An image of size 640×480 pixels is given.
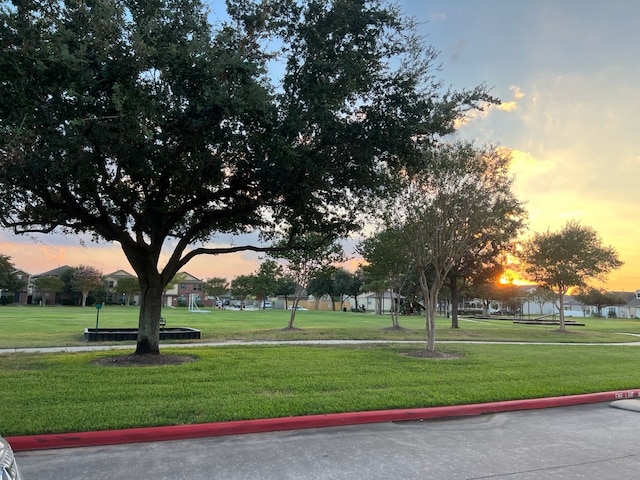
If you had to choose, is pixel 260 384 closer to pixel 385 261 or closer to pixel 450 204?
pixel 450 204

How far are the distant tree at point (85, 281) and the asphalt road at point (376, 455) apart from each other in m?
75.0

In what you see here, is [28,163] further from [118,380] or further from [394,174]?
[394,174]

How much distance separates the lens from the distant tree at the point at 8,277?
70125mm

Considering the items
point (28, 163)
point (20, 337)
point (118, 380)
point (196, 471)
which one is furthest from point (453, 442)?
point (20, 337)

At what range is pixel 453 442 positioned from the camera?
21.4 feet

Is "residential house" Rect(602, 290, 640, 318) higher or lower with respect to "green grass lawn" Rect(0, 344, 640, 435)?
higher

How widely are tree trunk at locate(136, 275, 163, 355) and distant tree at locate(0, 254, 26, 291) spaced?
6827 cm

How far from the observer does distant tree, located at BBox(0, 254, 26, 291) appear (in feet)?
230

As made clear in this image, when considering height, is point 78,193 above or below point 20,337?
above

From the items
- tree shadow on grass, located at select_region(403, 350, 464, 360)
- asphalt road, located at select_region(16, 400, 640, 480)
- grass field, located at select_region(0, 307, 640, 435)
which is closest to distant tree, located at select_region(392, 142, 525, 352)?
tree shadow on grass, located at select_region(403, 350, 464, 360)

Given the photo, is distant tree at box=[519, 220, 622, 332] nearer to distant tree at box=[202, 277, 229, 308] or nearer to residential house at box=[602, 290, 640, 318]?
distant tree at box=[202, 277, 229, 308]

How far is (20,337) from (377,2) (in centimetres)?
1623

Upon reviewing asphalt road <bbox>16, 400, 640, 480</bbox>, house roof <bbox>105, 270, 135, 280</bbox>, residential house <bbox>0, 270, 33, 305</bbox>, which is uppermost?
house roof <bbox>105, 270, 135, 280</bbox>

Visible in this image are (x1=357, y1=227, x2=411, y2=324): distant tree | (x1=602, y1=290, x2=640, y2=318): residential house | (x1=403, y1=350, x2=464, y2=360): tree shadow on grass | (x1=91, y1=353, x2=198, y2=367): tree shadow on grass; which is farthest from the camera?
(x1=602, y1=290, x2=640, y2=318): residential house
